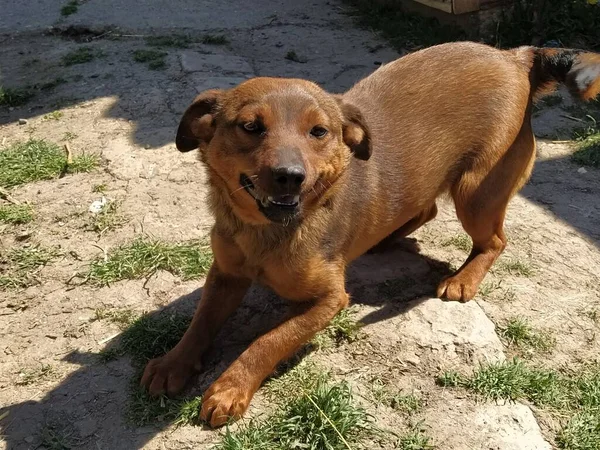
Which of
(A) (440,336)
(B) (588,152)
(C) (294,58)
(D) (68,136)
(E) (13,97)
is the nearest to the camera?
(A) (440,336)

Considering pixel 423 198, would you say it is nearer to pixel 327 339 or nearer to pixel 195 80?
pixel 327 339

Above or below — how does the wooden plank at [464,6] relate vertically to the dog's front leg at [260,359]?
above

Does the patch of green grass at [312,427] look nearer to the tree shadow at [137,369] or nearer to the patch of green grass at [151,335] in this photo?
the tree shadow at [137,369]

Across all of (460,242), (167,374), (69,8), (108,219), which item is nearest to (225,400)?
(167,374)

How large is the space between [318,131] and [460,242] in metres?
1.82

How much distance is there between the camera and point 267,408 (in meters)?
3.13

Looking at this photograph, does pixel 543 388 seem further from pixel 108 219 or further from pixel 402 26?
pixel 402 26

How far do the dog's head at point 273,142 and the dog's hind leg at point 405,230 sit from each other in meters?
1.17

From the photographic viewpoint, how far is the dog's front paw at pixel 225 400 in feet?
9.75

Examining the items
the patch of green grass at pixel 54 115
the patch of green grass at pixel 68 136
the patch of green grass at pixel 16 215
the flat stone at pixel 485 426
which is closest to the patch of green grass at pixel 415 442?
the flat stone at pixel 485 426

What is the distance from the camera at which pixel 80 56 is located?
7238 mm

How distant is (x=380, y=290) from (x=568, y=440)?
1.38 metres

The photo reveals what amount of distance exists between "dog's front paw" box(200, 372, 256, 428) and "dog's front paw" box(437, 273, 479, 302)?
4.41 ft

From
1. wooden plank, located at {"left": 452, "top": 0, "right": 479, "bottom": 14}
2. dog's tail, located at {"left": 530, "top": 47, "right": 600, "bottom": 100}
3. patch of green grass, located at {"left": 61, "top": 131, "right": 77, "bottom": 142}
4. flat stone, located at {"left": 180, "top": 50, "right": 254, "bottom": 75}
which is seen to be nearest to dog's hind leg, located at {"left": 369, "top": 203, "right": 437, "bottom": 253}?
dog's tail, located at {"left": 530, "top": 47, "right": 600, "bottom": 100}
